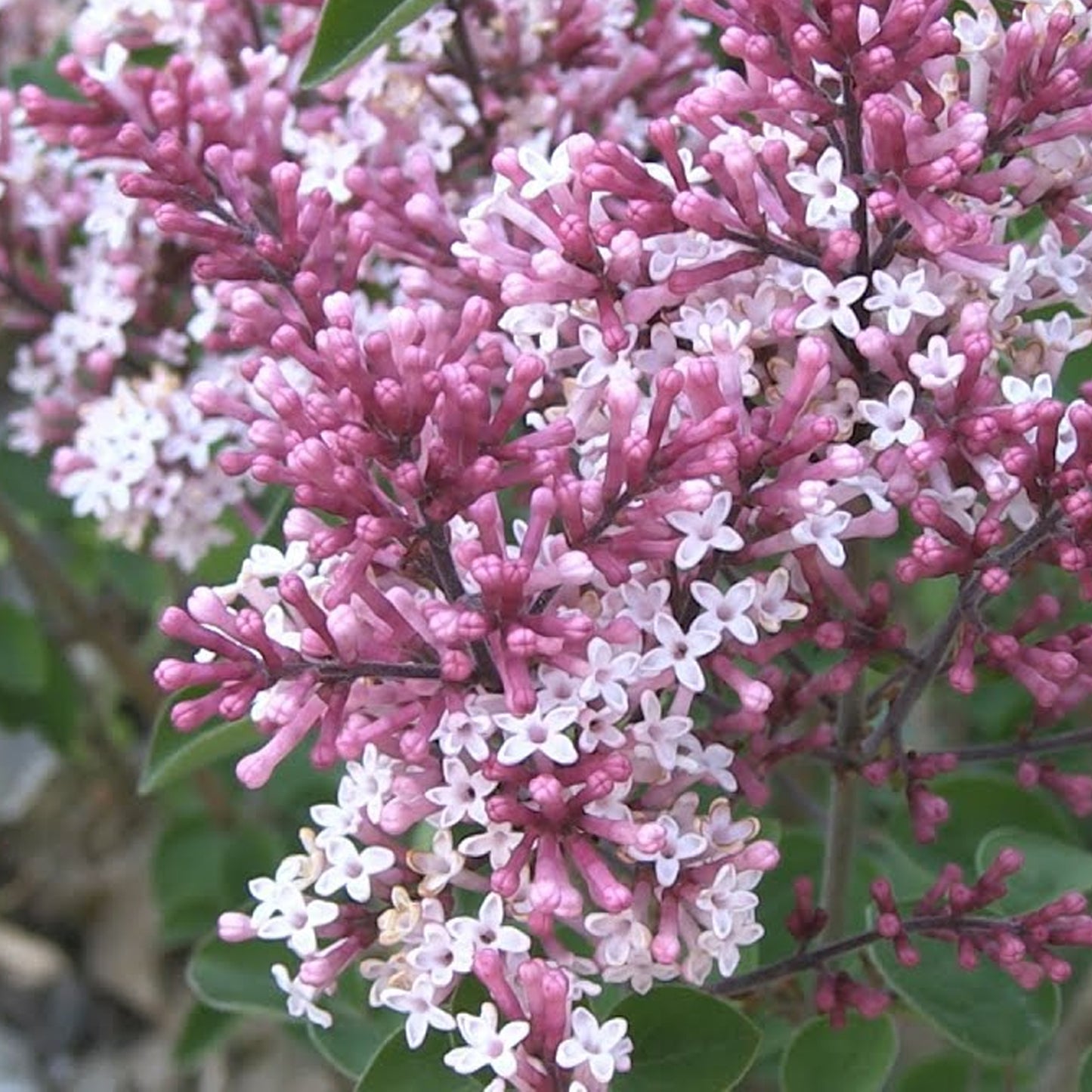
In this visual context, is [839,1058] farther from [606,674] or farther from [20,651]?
[20,651]

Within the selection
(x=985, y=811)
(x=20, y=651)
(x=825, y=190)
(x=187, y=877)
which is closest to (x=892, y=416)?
(x=825, y=190)

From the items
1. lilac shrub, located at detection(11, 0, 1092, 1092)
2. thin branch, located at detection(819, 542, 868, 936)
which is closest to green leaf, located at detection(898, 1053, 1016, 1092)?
thin branch, located at detection(819, 542, 868, 936)

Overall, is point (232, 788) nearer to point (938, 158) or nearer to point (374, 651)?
point (374, 651)

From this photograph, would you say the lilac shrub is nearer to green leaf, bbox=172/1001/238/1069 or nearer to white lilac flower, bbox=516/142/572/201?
white lilac flower, bbox=516/142/572/201

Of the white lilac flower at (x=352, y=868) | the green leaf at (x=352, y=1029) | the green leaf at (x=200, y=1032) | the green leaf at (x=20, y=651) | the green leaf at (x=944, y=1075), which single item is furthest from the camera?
the green leaf at (x=20, y=651)

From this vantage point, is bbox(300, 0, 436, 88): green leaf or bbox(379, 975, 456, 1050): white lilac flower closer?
bbox(379, 975, 456, 1050): white lilac flower

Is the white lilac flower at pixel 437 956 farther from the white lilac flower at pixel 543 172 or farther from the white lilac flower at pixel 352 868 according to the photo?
the white lilac flower at pixel 543 172

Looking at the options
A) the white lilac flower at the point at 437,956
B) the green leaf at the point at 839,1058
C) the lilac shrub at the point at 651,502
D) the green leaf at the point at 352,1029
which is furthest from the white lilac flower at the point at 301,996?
the green leaf at the point at 839,1058
